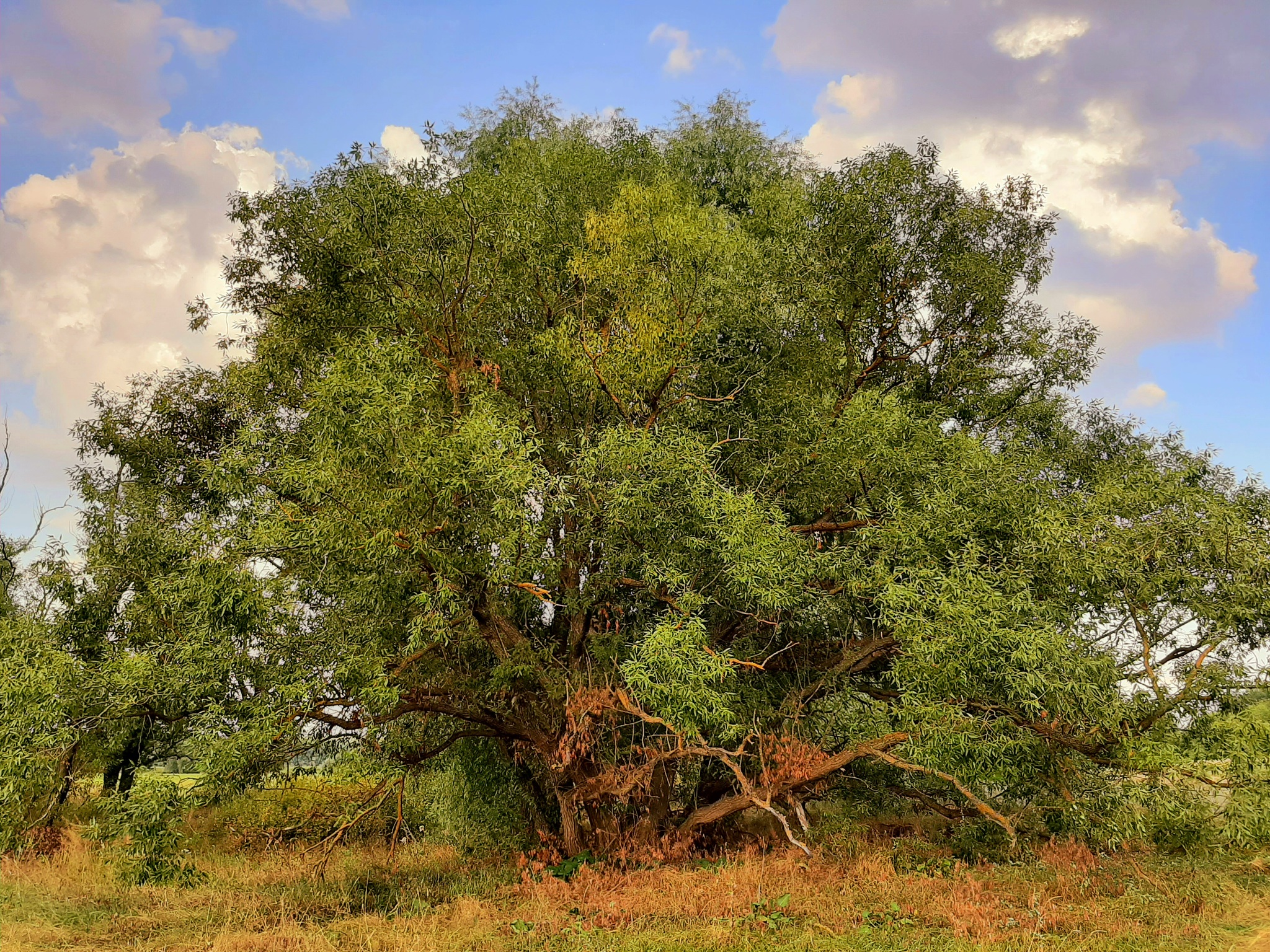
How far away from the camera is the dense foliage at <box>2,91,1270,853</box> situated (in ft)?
A: 39.2

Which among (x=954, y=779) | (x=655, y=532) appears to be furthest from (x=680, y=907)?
(x=655, y=532)

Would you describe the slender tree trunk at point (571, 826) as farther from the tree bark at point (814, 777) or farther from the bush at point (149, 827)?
the bush at point (149, 827)

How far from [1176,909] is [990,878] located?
255 cm

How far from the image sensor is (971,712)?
13.2 meters

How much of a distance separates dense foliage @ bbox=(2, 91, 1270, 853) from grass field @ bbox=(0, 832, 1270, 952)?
1.22 meters

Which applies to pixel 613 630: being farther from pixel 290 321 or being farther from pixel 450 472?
pixel 290 321

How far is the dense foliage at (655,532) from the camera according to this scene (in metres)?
12.0

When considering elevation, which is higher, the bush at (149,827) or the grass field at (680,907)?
the bush at (149,827)

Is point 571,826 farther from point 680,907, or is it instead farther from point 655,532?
point 655,532

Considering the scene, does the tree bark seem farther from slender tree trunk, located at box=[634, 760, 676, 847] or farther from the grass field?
slender tree trunk, located at box=[634, 760, 676, 847]

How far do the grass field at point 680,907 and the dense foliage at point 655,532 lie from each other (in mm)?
1217

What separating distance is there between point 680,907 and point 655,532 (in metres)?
5.59

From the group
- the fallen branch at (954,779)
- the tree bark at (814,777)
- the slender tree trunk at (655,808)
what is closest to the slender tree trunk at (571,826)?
the slender tree trunk at (655,808)

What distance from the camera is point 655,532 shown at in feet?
46.6
